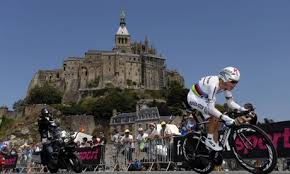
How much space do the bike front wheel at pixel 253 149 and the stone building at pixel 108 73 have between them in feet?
542

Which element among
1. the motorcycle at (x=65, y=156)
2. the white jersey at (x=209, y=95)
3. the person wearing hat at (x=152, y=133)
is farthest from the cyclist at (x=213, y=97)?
the person wearing hat at (x=152, y=133)

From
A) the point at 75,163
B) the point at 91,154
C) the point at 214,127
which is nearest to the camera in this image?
the point at 214,127

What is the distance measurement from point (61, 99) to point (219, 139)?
576 ft

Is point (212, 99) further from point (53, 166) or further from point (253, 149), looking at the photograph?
point (53, 166)

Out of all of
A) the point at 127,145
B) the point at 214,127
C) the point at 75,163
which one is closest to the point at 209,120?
the point at 214,127

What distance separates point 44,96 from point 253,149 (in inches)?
6618

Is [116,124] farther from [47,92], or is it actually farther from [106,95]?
[47,92]

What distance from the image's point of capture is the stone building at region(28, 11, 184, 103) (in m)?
180

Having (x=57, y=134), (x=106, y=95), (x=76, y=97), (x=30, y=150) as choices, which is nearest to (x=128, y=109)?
(x=106, y=95)

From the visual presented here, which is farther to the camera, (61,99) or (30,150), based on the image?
(61,99)

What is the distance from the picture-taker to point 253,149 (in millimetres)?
8828

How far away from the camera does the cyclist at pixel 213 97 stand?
9484mm

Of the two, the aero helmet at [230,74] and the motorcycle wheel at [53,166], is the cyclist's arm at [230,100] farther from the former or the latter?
the motorcycle wheel at [53,166]

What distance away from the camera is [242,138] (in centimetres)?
913
